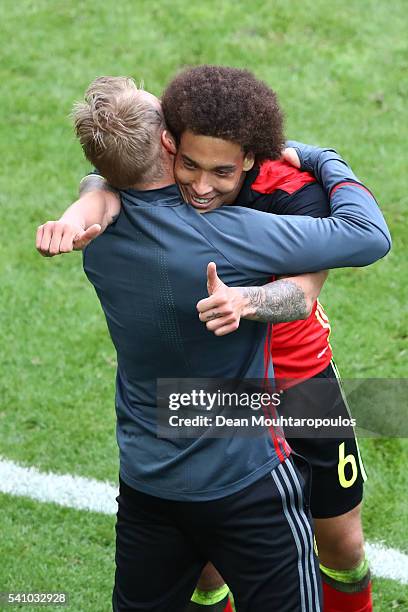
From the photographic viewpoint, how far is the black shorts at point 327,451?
392cm

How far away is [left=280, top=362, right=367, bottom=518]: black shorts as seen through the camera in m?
3.92

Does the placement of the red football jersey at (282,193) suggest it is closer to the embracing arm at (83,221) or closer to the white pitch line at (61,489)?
the embracing arm at (83,221)

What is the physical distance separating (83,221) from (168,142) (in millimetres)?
318

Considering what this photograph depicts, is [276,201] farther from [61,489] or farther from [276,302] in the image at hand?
[61,489]

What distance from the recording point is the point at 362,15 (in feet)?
31.6

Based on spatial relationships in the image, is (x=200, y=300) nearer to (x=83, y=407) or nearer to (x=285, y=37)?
(x=83, y=407)

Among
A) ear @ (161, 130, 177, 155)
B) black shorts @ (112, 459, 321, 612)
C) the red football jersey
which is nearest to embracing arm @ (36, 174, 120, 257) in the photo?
ear @ (161, 130, 177, 155)

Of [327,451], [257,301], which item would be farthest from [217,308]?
[327,451]

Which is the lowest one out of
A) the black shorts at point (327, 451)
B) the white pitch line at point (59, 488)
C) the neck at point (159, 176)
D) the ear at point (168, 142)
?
the white pitch line at point (59, 488)

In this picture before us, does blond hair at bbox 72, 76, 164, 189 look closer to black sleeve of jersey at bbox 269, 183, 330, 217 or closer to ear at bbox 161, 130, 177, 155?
ear at bbox 161, 130, 177, 155

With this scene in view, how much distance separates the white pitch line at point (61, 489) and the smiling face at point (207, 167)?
227cm

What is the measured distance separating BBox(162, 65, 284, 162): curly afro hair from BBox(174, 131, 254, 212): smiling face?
0.08 ft

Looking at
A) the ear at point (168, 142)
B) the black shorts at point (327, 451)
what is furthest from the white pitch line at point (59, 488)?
the ear at point (168, 142)

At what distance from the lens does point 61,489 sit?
17.4ft
